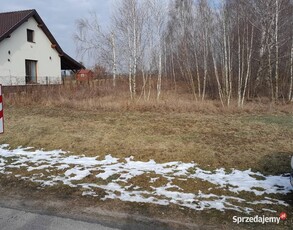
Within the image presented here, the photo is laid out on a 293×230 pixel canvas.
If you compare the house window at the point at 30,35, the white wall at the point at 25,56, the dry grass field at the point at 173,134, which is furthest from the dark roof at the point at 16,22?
the dry grass field at the point at 173,134

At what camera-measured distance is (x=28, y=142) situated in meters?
7.59

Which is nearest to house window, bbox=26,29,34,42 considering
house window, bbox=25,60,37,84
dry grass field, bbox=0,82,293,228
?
house window, bbox=25,60,37,84

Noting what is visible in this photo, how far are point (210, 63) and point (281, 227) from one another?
19609 mm

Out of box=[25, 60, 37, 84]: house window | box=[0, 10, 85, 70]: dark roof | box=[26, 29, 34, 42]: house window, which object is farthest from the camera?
box=[25, 60, 37, 84]: house window

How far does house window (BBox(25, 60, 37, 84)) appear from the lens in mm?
25098

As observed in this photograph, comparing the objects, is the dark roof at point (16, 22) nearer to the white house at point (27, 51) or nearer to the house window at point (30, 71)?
the white house at point (27, 51)

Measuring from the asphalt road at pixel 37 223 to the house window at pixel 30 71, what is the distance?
23333 mm

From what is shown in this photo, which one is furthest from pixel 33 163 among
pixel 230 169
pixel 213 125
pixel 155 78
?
pixel 155 78

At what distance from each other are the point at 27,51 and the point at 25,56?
1.87 feet

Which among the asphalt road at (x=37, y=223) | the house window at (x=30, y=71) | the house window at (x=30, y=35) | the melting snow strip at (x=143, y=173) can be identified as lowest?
the asphalt road at (x=37, y=223)

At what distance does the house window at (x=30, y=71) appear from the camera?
82.3ft

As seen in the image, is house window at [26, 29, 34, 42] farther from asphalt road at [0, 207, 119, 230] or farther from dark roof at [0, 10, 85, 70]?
asphalt road at [0, 207, 119, 230]

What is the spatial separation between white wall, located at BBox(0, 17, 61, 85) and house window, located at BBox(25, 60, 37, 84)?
0.36 meters

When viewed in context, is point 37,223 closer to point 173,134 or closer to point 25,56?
point 173,134
